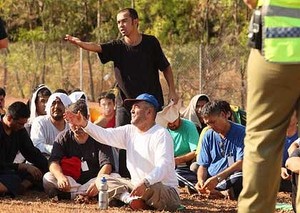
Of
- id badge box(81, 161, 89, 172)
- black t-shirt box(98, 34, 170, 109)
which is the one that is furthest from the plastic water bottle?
black t-shirt box(98, 34, 170, 109)

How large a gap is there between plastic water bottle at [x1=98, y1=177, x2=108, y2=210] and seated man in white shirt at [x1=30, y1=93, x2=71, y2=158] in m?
1.99

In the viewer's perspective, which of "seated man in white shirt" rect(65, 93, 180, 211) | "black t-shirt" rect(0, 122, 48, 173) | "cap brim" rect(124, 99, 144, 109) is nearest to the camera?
"seated man in white shirt" rect(65, 93, 180, 211)

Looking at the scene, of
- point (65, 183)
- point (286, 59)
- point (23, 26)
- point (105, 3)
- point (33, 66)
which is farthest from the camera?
point (23, 26)

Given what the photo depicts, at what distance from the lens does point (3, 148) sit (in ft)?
26.9

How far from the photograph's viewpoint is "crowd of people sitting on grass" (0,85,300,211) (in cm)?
695

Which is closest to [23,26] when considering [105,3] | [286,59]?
[105,3]

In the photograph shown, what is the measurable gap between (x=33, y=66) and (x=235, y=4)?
6.71m

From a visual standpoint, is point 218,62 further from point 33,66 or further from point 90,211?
point 90,211

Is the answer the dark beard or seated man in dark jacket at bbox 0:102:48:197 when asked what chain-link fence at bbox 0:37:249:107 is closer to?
the dark beard

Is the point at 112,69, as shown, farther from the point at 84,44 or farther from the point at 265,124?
the point at 265,124

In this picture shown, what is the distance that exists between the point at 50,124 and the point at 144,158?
84.8 inches

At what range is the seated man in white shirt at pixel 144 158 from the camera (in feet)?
22.4

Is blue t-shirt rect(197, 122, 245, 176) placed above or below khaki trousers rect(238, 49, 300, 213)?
below

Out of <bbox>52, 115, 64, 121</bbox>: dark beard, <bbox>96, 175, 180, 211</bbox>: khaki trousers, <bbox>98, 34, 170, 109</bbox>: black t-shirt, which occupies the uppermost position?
<bbox>98, 34, 170, 109</bbox>: black t-shirt
